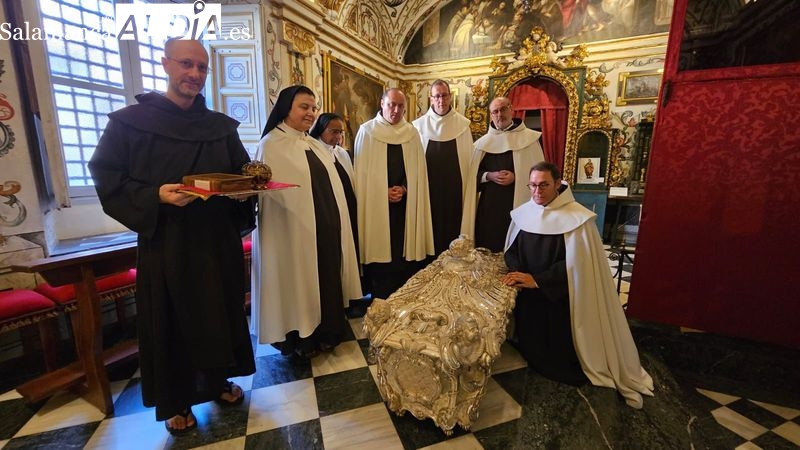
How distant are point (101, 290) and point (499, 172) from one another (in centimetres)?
346

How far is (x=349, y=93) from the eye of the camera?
721 cm

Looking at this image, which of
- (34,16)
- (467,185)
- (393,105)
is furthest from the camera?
(467,185)

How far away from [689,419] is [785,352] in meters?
1.04

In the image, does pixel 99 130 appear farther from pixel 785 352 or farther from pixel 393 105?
pixel 785 352

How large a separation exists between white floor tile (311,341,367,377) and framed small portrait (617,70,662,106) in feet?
25.7

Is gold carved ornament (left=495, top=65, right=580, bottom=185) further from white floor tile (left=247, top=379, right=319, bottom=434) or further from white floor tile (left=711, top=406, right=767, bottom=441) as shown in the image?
white floor tile (left=247, top=379, right=319, bottom=434)

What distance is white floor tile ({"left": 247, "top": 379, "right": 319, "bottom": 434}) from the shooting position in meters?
2.06

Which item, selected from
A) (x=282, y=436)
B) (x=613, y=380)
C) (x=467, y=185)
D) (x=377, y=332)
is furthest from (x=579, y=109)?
(x=282, y=436)

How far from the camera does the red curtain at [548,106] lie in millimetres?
8141

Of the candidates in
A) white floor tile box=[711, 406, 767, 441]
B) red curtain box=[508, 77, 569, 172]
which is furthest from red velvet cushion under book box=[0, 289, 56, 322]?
red curtain box=[508, 77, 569, 172]

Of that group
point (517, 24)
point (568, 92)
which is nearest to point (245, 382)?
point (568, 92)

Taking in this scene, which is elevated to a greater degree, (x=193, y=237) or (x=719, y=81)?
(x=719, y=81)

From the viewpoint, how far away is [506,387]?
7.75 ft

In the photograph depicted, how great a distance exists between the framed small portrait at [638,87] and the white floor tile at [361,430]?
818cm
